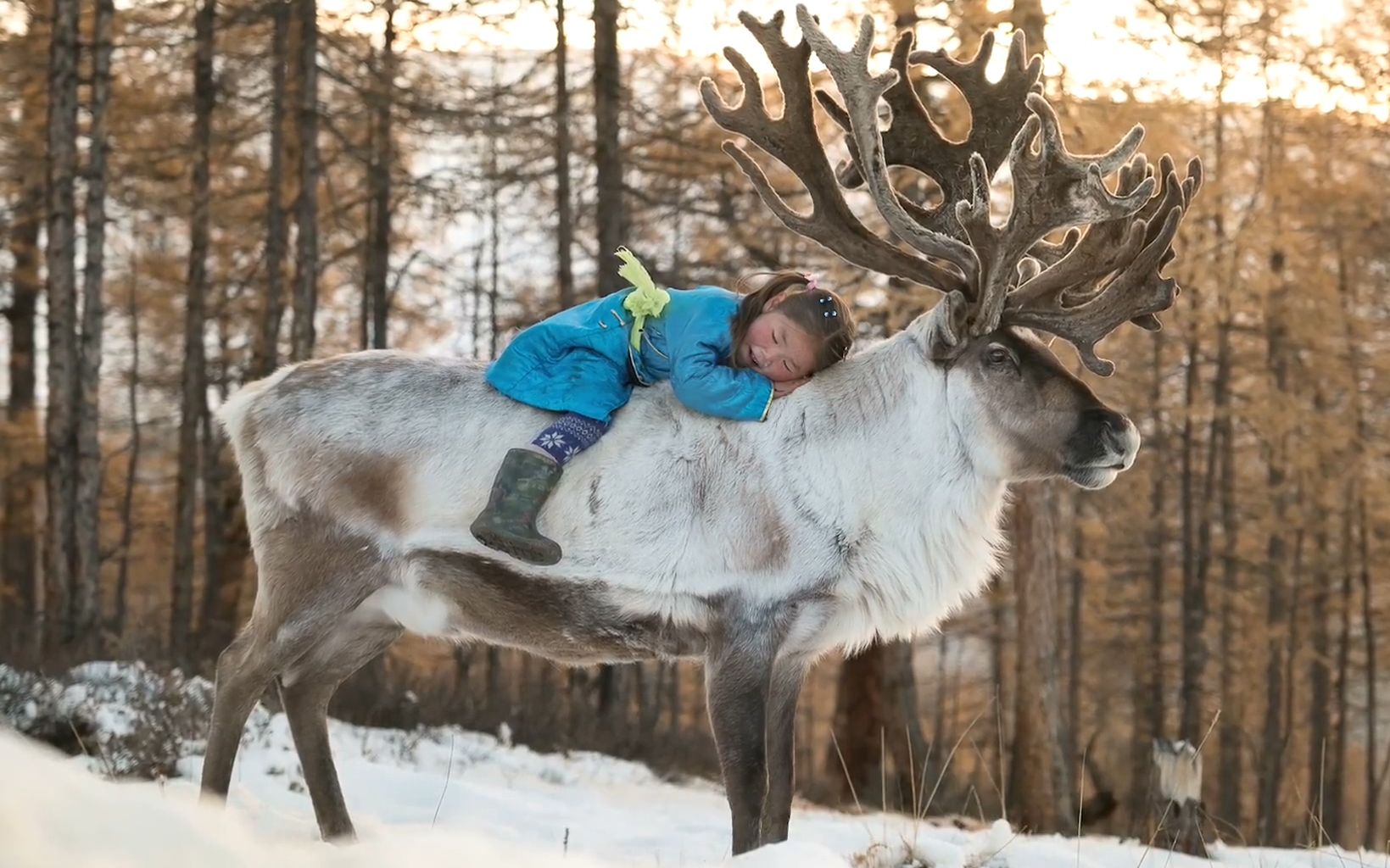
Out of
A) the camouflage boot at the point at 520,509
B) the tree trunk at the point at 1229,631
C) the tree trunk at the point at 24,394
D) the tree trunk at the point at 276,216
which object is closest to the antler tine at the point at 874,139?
the camouflage boot at the point at 520,509

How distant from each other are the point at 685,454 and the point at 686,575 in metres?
0.41

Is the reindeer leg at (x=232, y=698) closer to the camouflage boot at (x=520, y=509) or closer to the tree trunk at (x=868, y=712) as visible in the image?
the camouflage boot at (x=520, y=509)

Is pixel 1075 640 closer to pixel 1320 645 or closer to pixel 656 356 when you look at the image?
pixel 1320 645

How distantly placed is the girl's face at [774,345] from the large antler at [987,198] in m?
0.46

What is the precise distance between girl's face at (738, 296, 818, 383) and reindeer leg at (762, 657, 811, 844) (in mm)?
1010

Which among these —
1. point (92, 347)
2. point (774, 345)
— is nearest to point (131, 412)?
point (92, 347)

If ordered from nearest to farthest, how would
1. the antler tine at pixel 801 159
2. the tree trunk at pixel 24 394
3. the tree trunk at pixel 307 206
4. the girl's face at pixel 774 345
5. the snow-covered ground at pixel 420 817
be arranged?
the snow-covered ground at pixel 420 817 → the girl's face at pixel 774 345 → the antler tine at pixel 801 159 → the tree trunk at pixel 307 206 → the tree trunk at pixel 24 394

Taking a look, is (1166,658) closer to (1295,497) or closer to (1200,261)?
(1295,497)

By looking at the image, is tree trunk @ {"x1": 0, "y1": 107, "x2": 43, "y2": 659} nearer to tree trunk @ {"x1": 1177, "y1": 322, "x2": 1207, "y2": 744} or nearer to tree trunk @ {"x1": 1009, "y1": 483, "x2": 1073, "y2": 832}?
tree trunk @ {"x1": 1009, "y1": 483, "x2": 1073, "y2": 832}

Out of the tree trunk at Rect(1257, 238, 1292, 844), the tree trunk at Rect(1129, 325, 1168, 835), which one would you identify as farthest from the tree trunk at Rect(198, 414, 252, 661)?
the tree trunk at Rect(1129, 325, 1168, 835)

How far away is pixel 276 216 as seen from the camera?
47.5ft

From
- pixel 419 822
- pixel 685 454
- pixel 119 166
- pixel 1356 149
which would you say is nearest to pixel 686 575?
pixel 685 454

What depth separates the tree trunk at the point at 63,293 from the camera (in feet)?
41.7

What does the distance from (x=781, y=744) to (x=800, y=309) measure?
1.49m
